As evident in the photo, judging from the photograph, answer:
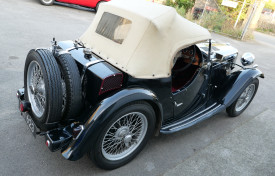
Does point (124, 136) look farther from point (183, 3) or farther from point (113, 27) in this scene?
point (183, 3)

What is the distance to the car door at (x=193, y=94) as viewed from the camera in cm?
299

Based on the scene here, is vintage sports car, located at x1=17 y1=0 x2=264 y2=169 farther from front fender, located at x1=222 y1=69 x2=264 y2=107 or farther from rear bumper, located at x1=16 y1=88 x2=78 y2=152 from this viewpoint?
front fender, located at x1=222 y1=69 x2=264 y2=107

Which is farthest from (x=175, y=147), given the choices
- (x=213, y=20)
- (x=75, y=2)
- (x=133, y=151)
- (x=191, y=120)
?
(x=213, y=20)

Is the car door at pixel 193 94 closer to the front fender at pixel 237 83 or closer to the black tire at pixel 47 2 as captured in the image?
the front fender at pixel 237 83

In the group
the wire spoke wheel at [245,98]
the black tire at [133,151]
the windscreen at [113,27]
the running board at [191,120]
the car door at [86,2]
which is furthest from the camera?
the car door at [86,2]

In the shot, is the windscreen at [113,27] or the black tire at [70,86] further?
the windscreen at [113,27]

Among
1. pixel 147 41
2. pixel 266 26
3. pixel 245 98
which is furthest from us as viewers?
pixel 266 26

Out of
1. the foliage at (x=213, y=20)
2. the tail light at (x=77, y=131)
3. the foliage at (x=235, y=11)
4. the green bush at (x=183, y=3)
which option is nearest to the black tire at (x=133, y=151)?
the tail light at (x=77, y=131)

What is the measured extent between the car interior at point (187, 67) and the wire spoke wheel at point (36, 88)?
175 centimetres

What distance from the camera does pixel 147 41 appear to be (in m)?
2.39

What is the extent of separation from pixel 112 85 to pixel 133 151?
2.96 ft

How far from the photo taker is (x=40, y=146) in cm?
267

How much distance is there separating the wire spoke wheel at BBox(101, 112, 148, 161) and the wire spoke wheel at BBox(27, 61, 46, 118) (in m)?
0.81

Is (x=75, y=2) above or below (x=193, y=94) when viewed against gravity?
below
